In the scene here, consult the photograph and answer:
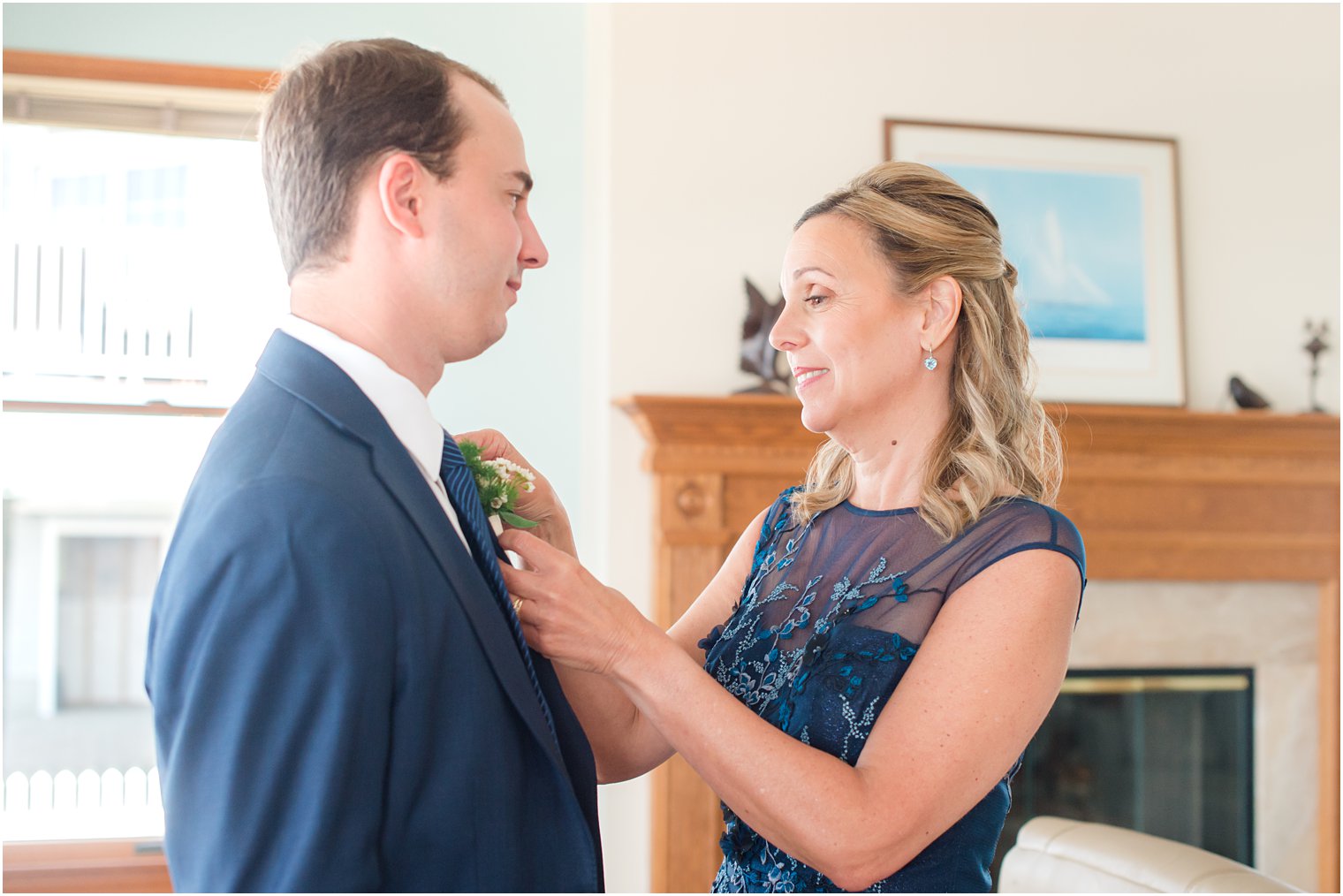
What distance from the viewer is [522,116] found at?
11.4 ft

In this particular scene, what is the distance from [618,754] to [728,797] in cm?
27

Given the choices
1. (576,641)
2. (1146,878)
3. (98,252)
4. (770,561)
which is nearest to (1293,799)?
(1146,878)

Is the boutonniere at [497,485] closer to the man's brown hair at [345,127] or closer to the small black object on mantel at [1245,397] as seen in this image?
the man's brown hair at [345,127]

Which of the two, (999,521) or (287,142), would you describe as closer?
(287,142)

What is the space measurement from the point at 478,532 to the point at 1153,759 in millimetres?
3398

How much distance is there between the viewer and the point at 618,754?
1.58m

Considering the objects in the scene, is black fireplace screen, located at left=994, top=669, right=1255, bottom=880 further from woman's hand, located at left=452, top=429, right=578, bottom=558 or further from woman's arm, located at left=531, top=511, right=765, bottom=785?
woman's hand, located at left=452, top=429, right=578, bottom=558

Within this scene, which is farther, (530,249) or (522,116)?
(522,116)

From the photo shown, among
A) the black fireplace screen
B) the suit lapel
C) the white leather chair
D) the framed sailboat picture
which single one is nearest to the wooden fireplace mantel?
the framed sailboat picture

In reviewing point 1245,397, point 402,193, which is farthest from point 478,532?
point 1245,397

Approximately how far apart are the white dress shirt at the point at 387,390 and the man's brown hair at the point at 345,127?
80 millimetres

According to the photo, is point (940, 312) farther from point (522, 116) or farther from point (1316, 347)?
point (1316, 347)

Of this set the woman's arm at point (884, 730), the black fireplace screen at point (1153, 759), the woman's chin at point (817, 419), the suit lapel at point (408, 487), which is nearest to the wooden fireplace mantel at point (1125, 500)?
the black fireplace screen at point (1153, 759)

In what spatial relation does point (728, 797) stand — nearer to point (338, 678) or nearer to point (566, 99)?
point (338, 678)
